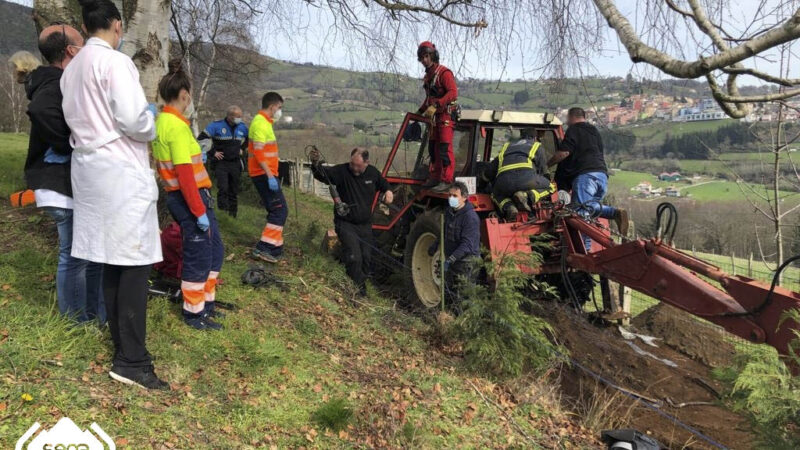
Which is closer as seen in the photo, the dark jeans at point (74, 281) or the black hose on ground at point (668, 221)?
the dark jeans at point (74, 281)

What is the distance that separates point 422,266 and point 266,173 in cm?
216

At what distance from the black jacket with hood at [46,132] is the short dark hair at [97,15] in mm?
536

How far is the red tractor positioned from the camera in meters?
3.59

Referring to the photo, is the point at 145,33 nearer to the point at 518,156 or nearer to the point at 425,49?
the point at 425,49

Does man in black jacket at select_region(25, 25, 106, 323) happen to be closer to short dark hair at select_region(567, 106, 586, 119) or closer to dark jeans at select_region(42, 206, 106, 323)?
dark jeans at select_region(42, 206, 106, 323)

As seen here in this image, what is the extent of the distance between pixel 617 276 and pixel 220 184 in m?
6.41

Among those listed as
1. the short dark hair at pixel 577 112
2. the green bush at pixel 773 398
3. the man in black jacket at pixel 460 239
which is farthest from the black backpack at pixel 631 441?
the short dark hair at pixel 577 112

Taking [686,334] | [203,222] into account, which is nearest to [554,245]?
[686,334]

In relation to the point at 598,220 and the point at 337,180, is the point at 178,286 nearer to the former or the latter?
the point at 337,180

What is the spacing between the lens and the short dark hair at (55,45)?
348 centimetres

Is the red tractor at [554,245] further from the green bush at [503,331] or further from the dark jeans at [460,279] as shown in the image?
the green bush at [503,331]

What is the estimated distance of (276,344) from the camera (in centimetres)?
430

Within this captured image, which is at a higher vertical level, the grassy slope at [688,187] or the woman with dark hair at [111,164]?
the woman with dark hair at [111,164]

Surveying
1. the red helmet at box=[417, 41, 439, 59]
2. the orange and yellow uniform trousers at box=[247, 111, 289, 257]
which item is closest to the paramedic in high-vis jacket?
the red helmet at box=[417, 41, 439, 59]
